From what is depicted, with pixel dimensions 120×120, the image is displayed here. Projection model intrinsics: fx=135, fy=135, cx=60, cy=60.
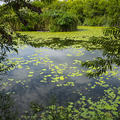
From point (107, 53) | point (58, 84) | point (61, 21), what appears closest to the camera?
point (107, 53)

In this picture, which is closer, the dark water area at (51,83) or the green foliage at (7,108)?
the green foliage at (7,108)

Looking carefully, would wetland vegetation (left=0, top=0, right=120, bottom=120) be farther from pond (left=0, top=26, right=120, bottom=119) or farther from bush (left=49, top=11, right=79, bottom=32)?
bush (left=49, top=11, right=79, bottom=32)

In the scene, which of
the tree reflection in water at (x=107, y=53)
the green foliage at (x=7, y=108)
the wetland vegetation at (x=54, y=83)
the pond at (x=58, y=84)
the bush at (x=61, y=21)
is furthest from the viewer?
the bush at (x=61, y=21)

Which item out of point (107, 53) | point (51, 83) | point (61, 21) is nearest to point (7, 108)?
point (51, 83)

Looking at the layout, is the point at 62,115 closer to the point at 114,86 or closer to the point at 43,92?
the point at 43,92

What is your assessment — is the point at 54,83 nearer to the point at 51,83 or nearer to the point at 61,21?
the point at 51,83

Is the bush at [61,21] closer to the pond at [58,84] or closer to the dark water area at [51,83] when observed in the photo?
the dark water area at [51,83]

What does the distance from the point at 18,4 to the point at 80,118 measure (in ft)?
8.41

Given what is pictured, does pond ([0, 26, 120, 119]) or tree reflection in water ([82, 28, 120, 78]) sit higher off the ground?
tree reflection in water ([82, 28, 120, 78])

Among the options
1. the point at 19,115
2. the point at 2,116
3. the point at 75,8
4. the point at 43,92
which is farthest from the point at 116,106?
the point at 75,8

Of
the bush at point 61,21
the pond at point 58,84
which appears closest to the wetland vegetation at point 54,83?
the pond at point 58,84

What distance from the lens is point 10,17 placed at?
2961 millimetres

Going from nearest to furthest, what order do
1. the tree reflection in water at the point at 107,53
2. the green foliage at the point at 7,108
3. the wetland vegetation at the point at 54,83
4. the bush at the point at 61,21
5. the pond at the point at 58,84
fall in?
the green foliage at the point at 7,108, the wetland vegetation at the point at 54,83, the tree reflection in water at the point at 107,53, the pond at the point at 58,84, the bush at the point at 61,21

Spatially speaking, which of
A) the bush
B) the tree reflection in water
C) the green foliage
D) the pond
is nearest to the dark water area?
the pond
